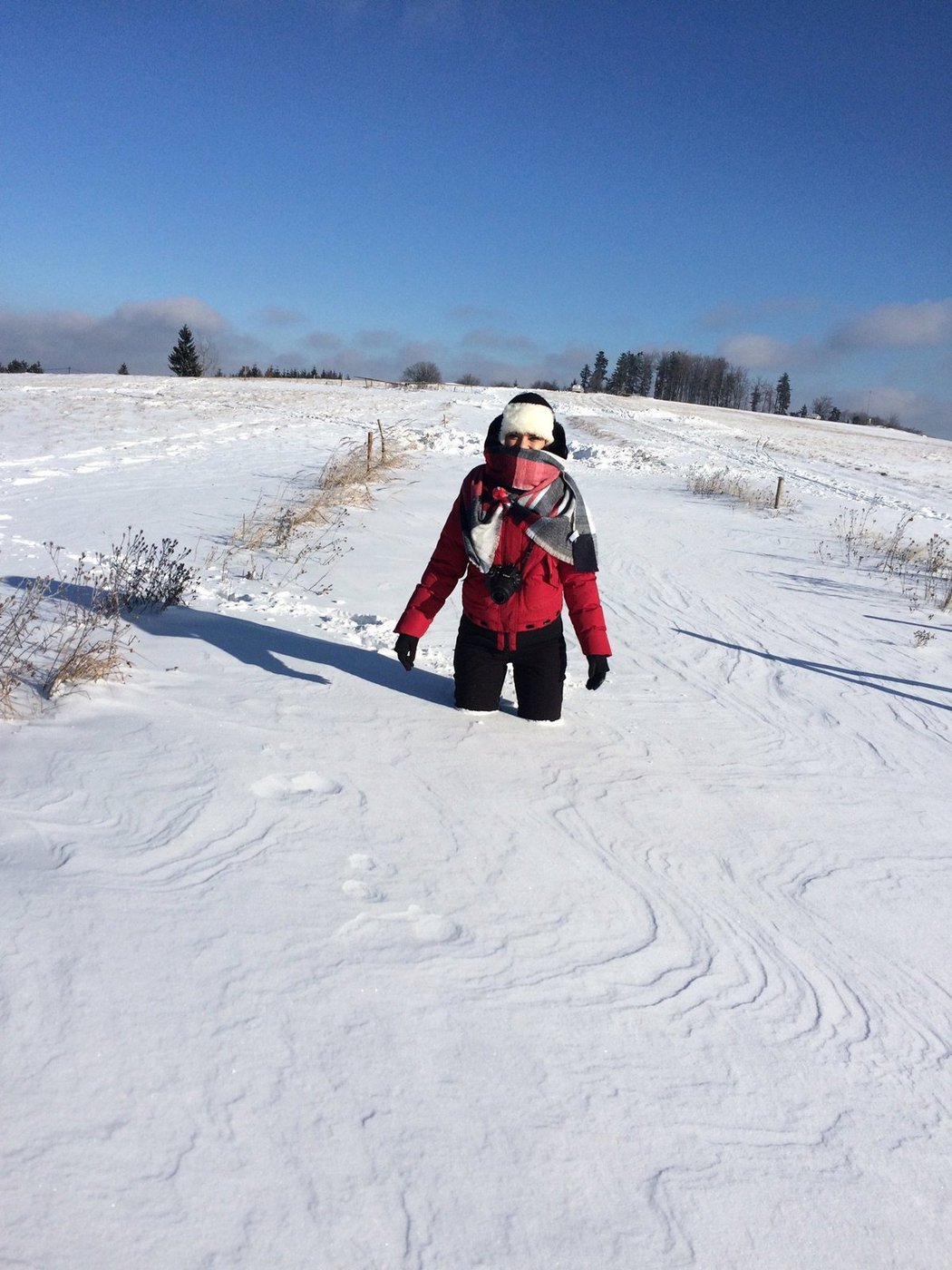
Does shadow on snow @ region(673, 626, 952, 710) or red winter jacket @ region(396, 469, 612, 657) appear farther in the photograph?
shadow on snow @ region(673, 626, 952, 710)

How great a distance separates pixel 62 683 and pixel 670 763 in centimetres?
298

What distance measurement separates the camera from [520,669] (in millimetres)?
4469

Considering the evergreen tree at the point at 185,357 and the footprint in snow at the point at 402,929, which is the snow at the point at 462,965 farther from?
the evergreen tree at the point at 185,357

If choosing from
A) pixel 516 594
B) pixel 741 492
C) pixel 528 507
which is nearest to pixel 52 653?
pixel 516 594

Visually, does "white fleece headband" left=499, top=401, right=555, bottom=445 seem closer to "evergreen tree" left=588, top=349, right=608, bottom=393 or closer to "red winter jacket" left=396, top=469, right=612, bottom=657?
"red winter jacket" left=396, top=469, right=612, bottom=657

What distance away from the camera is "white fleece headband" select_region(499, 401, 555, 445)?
4.16 metres

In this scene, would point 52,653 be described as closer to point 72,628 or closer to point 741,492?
point 72,628

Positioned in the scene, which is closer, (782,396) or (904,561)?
(904,561)

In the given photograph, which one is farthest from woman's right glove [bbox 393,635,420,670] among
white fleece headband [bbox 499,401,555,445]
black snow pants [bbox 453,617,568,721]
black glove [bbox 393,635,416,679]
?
white fleece headband [bbox 499,401,555,445]

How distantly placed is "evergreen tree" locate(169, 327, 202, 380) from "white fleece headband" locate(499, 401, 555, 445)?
68.1 metres

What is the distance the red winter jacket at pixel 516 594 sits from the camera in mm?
4254

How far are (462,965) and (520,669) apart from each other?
2.12 meters

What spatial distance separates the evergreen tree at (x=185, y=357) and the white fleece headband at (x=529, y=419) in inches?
2682

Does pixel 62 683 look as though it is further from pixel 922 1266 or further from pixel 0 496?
pixel 0 496
